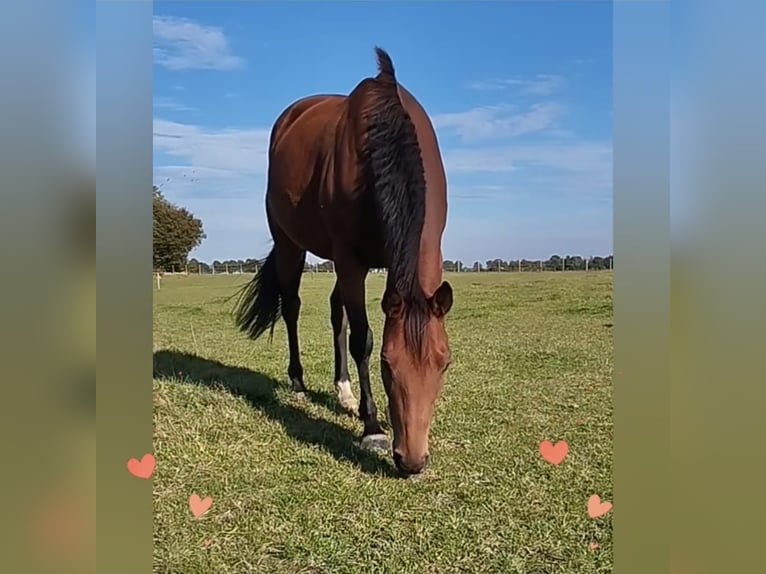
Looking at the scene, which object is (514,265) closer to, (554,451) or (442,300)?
(442,300)

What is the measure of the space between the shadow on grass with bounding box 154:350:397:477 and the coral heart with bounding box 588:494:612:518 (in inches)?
20.4

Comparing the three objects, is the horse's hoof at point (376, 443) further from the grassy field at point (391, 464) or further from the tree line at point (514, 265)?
the tree line at point (514, 265)

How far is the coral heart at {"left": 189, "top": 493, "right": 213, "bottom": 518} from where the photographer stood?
152 centimetres

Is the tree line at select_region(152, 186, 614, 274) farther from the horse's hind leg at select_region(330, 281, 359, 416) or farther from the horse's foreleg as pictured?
the horse's hind leg at select_region(330, 281, 359, 416)

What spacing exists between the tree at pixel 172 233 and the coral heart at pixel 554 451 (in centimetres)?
116

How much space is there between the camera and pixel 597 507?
1.48 m

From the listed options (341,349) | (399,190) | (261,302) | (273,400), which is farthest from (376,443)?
(261,302)

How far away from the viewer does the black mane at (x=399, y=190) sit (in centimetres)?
154
